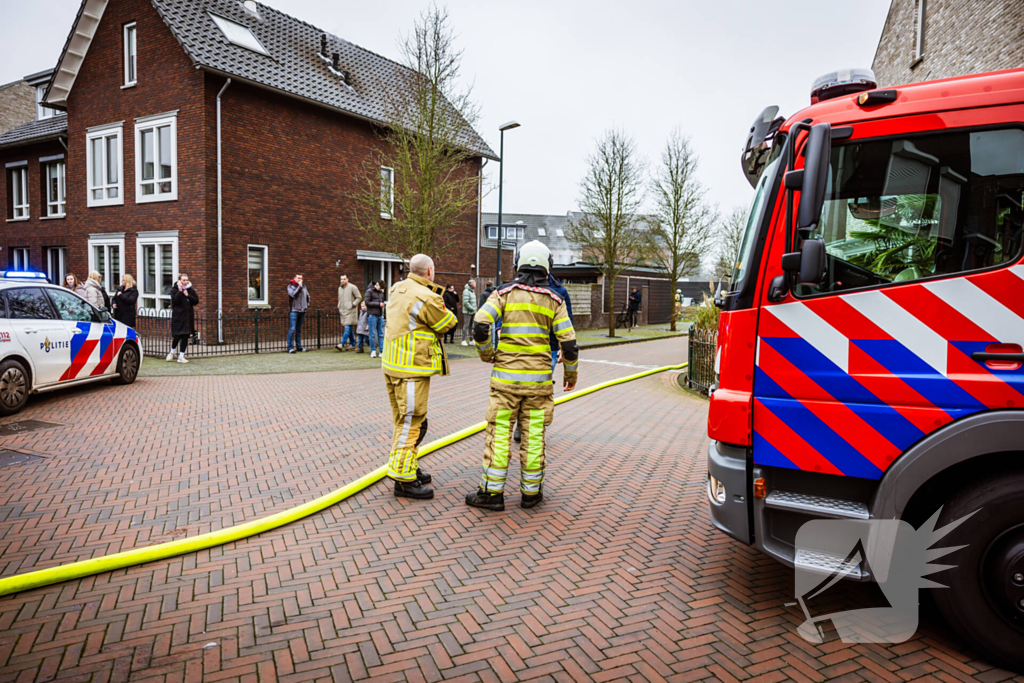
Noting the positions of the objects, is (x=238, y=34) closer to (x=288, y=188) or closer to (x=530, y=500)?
(x=288, y=188)

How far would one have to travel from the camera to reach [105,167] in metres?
19.7

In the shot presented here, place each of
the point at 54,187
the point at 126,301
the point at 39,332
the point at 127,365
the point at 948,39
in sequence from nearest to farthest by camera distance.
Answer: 1. the point at 39,332
2. the point at 127,365
3. the point at 948,39
4. the point at 126,301
5. the point at 54,187

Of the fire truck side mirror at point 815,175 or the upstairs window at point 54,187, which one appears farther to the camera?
the upstairs window at point 54,187

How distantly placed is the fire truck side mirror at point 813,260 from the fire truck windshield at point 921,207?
7.1 inches

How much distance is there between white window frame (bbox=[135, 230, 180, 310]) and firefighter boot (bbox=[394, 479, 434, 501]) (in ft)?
50.5

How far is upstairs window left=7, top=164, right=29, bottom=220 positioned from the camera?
24.2m

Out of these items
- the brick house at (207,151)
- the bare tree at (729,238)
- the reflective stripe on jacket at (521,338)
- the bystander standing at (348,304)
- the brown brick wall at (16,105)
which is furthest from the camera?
the bare tree at (729,238)

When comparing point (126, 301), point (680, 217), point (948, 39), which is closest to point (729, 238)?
point (680, 217)

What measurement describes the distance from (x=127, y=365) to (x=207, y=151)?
898cm

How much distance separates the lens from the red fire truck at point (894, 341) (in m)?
2.94

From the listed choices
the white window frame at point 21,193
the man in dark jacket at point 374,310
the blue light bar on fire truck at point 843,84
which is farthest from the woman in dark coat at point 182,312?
the white window frame at point 21,193

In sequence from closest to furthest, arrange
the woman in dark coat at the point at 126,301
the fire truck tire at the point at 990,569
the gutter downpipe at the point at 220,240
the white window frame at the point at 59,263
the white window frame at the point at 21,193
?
the fire truck tire at the point at 990,569 → the woman in dark coat at the point at 126,301 → the gutter downpipe at the point at 220,240 → the white window frame at the point at 59,263 → the white window frame at the point at 21,193

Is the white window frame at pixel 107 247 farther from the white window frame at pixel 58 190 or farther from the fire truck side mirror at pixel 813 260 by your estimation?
the fire truck side mirror at pixel 813 260

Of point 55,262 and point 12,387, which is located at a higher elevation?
point 55,262
